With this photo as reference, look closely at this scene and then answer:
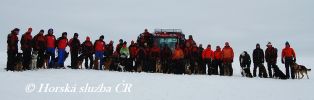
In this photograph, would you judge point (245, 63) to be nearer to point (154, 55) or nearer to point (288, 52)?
point (288, 52)

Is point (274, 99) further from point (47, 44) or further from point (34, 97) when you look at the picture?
point (47, 44)

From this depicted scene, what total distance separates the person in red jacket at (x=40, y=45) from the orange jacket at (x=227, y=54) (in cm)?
873

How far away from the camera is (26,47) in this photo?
51.9ft

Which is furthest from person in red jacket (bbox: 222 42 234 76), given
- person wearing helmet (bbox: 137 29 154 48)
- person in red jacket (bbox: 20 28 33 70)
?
person in red jacket (bbox: 20 28 33 70)

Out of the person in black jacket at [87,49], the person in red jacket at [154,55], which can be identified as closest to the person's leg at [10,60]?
the person in black jacket at [87,49]

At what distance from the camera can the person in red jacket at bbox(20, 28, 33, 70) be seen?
51.9 feet

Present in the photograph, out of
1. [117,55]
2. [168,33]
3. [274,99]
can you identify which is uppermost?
[168,33]

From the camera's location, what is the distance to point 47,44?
55.3 feet

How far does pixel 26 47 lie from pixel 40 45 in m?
0.75

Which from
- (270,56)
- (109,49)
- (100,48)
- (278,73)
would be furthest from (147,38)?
(278,73)

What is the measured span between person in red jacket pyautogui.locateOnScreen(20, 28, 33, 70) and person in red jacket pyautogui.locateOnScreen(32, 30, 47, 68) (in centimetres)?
32

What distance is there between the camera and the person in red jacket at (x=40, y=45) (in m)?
16.3

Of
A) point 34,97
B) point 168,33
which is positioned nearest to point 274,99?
point 34,97

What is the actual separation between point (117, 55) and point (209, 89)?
26.3 ft
